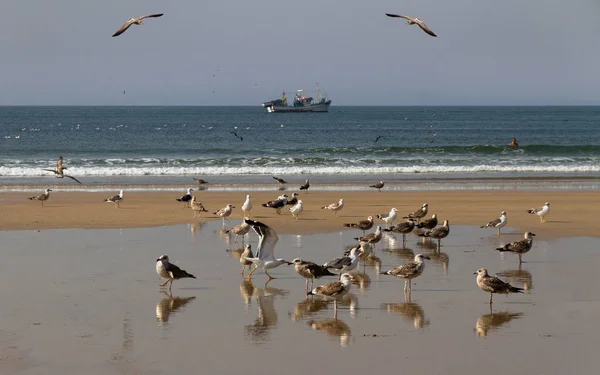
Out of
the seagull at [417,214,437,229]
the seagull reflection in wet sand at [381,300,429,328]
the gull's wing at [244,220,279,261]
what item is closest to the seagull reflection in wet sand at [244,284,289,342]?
the gull's wing at [244,220,279,261]

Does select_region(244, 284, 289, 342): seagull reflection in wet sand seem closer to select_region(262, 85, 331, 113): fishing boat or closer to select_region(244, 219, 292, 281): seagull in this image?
select_region(244, 219, 292, 281): seagull

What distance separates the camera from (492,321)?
10.9 metres

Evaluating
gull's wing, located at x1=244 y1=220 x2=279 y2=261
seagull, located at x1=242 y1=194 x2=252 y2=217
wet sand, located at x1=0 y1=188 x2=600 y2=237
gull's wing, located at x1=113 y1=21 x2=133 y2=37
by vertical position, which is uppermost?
gull's wing, located at x1=113 y1=21 x2=133 y2=37

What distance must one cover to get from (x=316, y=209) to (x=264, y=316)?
1275 cm

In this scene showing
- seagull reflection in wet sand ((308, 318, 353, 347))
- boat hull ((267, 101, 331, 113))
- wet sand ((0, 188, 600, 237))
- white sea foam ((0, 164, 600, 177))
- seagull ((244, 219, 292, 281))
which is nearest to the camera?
seagull reflection in wet sand ((308, 318, 353, 347))

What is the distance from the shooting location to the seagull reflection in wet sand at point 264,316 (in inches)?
405

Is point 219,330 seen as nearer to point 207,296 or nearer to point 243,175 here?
point 207,296

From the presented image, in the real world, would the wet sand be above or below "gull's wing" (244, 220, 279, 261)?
below

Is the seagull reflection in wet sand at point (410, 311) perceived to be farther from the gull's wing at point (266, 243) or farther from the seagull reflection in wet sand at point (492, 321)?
the gull's wing at point (266, 243)

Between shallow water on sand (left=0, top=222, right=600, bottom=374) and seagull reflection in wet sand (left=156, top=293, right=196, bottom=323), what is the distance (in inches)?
0.6

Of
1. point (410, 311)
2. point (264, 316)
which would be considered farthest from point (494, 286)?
point (264, 316)

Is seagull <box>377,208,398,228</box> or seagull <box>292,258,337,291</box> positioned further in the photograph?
seagull <box>377,208,398,228</box>

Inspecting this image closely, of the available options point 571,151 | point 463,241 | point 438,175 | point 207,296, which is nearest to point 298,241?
point 463,241

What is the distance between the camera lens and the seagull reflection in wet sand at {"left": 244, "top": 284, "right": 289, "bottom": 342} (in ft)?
33.8
